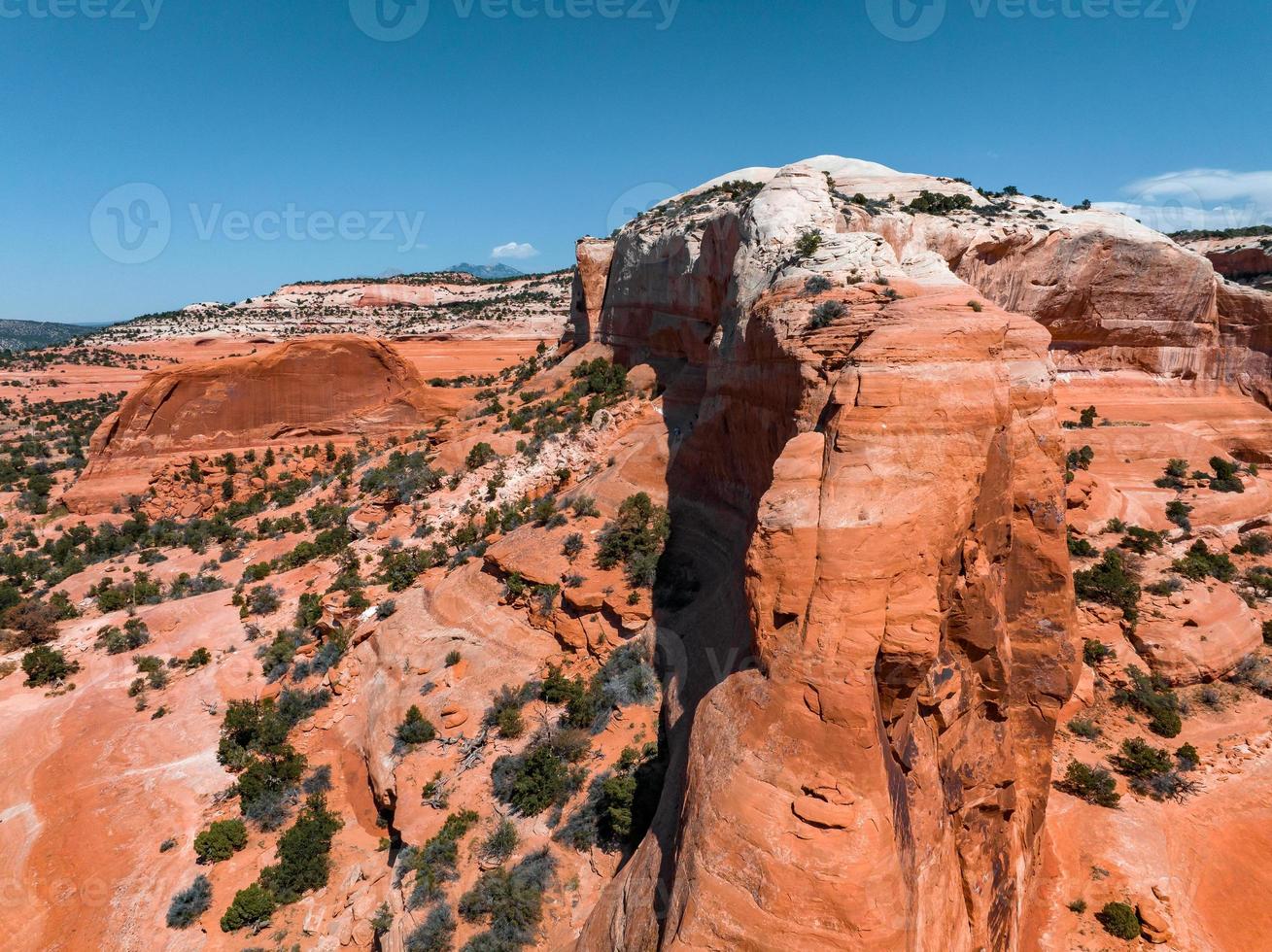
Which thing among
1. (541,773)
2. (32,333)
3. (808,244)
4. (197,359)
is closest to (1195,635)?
(808,244)

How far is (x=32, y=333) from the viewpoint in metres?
146

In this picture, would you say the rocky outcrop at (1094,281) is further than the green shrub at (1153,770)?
Yes

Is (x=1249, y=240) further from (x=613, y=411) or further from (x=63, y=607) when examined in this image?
(x=63, y=607)

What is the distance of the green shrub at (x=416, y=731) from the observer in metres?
13.7

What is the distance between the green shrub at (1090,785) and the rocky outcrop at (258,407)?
1295 inches

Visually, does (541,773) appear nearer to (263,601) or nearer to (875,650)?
(875,650)

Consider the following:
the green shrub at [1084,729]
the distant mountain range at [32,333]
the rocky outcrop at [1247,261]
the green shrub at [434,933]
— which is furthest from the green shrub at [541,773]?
the distant mountain range at [32,333]

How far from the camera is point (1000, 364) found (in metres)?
8.50

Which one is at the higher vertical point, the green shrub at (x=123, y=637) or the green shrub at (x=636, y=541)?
the green shrub at (x=636, y=541)

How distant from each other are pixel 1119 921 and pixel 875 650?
979 cm

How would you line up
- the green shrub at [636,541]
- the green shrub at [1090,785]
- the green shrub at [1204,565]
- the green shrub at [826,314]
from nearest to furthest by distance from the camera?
1. the green shrub at [826,314]
2. the green shrub at [1090,785]
3. the green shrub at [636,541]
4. the green shrub at [1204,565]

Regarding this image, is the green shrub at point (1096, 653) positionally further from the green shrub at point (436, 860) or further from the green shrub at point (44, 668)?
the green shrub at point (44, 668)

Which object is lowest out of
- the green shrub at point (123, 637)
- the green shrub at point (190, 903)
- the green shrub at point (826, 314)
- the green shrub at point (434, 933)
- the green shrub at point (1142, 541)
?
the green shrub at point (190, 903)

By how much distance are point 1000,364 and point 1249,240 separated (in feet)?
164
